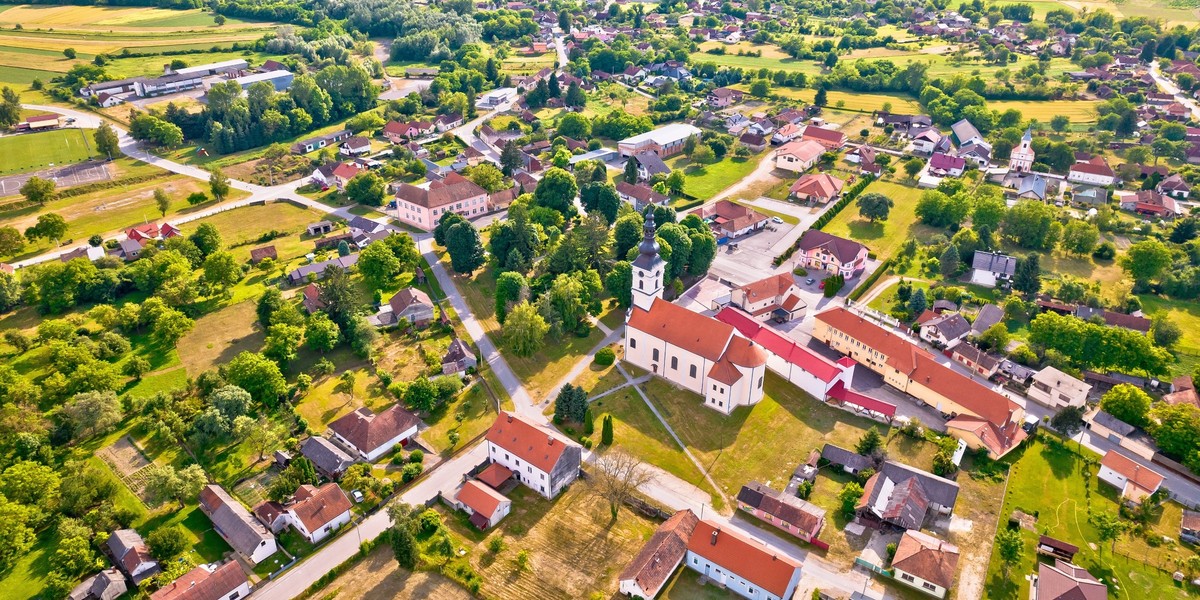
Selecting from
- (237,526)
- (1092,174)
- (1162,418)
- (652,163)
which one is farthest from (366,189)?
(1092,174)

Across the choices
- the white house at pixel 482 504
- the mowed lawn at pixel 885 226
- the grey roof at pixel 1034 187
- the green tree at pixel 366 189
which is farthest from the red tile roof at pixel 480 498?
the grey roof at pixel 1034 187

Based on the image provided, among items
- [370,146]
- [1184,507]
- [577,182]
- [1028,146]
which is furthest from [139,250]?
[1028,146]

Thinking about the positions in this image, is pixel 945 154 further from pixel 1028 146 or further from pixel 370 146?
pixel 370 146

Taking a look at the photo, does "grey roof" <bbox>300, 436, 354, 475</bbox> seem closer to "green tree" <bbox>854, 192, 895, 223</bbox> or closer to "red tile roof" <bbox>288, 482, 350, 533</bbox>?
"red tile roof" <bbox>288, 482, 350, 533</bbox>

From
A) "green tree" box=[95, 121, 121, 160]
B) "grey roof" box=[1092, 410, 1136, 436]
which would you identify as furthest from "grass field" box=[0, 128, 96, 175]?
"grey roof" box=[1092, 410, 1136, 436]

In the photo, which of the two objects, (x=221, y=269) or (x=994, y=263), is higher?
(x=221, y=269)

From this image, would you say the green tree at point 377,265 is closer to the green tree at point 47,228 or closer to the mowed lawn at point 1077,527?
the green tree at point 47,228

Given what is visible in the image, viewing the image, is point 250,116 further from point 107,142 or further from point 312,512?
point 312,512
